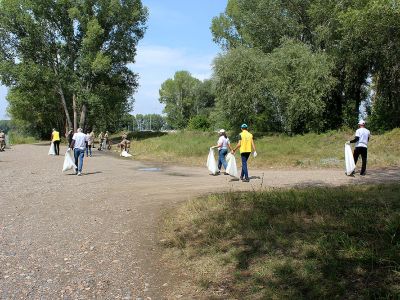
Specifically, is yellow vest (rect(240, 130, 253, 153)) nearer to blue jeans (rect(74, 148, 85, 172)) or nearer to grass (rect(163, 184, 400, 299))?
grass (rect(163, 184, 400, 299))

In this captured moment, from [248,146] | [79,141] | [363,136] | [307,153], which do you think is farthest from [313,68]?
[79,141]

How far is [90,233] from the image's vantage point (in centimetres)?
756

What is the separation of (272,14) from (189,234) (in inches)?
1246

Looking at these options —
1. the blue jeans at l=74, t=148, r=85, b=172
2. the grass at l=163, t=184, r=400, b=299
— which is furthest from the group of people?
the blue jeans at l=74, t=148, r=85, b=172

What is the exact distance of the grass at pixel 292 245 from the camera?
15.2ft

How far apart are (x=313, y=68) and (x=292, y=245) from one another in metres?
24.7

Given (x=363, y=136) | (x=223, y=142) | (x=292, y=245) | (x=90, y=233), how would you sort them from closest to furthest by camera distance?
1. (x=292, y=245)
2. (x=90, y=233)
3. (x=363, y=136)
4. (x=223, y=142)

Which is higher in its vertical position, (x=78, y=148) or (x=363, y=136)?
(x=363, y=136)

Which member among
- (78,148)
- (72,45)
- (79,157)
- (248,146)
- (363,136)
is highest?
(72,45)

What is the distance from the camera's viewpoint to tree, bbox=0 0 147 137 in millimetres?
41406

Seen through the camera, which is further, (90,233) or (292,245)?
(90,233)

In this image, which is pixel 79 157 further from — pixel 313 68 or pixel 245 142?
pixel 313 68

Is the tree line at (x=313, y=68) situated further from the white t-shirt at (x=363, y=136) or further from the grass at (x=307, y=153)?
the white t-shirt at (x=363, y=136)

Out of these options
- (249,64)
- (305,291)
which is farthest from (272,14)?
(305,291)
